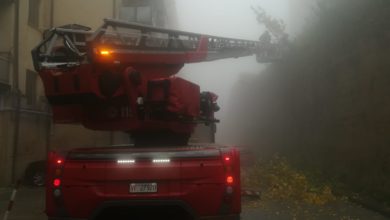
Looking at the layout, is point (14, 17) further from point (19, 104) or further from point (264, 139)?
point (264, 139)

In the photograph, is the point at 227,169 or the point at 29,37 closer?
the point at 227,169

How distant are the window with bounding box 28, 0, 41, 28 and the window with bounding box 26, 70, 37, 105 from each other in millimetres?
2143

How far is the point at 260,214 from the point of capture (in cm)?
1307

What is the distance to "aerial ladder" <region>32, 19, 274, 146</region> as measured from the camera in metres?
7.67

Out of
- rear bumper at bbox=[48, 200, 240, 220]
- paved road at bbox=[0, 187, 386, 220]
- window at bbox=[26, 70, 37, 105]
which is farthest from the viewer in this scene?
window at bbox=[26, 70, 37, 105]

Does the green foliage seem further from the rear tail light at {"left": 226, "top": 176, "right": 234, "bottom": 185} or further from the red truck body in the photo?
the red truck body

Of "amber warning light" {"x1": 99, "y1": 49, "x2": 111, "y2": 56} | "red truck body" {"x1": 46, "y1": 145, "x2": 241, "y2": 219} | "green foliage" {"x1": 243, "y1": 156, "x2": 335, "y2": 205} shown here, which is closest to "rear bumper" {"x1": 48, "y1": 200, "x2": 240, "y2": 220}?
"red truck body" {"x1": 46, "y1": 145, "x2": 241, "y2": 219}

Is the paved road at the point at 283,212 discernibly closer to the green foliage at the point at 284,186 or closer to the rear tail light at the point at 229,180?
the green foliage at the point at 284,186

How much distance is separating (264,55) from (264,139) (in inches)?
294

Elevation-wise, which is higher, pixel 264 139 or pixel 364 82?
pixel 364 82

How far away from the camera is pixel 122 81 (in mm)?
7855

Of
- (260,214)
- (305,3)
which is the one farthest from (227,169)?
(305,3)

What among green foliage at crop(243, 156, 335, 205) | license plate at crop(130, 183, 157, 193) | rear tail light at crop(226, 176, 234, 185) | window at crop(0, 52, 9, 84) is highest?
window at crop(0, 52, 9, 84)

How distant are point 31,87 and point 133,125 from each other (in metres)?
16.2
